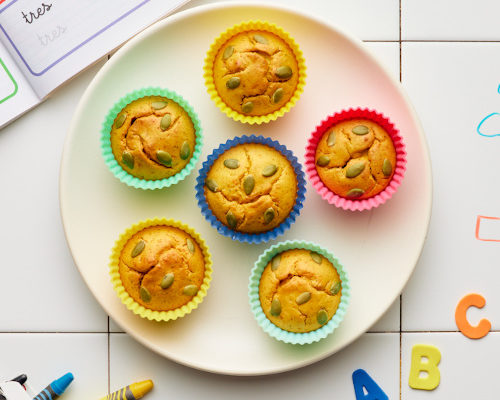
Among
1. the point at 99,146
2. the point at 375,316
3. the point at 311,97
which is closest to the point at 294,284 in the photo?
the point at 375,316

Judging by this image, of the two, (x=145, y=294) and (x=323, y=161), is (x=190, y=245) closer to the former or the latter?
(x=145, y=294)

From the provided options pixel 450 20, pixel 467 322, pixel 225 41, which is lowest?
pixel 467 322

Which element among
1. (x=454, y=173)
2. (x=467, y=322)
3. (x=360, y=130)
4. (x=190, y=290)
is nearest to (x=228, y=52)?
(x=360, y=130)

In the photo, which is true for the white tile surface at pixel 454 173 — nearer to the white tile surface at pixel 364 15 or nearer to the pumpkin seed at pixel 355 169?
the white tile surface at pixel 364 15

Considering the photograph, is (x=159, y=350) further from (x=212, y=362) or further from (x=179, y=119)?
(x=179, y=119)

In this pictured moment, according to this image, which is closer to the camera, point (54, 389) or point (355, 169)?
point (355, 169)

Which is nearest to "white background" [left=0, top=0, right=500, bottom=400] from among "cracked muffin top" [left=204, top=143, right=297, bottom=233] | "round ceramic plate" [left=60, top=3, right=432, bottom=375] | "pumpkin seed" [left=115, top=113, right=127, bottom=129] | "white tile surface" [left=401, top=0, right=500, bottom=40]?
"white tile surface" [left=401, top=0, right=500, bottom=40]

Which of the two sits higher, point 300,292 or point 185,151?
point 185,151
